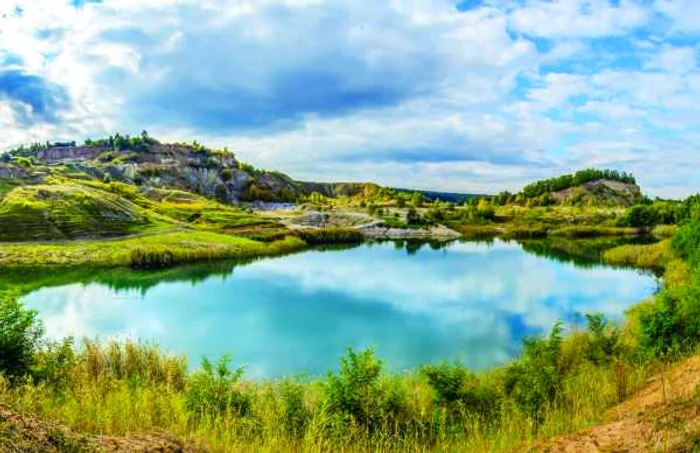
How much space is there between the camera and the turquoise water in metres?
24.1

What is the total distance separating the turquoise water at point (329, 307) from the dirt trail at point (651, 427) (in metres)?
11.0

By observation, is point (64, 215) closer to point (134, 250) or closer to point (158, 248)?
point (134, 250)

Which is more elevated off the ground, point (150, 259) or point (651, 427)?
point (651, 427)

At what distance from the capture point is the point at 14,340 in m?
12.3

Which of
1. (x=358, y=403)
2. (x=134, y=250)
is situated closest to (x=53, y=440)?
(x=358, y=403)

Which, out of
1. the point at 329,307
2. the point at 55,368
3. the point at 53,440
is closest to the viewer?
the point at 53,440

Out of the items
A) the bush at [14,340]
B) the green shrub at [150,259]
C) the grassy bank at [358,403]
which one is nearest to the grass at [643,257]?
the grassy bank at [358,403]

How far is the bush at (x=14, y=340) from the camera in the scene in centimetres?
1208

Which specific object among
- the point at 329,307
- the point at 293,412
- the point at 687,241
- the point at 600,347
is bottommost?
the point at 329,307

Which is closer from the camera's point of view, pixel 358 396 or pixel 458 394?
pixel 358 396

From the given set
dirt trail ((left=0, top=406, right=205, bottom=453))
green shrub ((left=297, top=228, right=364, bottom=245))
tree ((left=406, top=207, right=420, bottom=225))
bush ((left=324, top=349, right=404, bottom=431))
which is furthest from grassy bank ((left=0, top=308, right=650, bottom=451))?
tree ((left=406, top=207, right=420, bottom=225))

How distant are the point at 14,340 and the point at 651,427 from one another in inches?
572

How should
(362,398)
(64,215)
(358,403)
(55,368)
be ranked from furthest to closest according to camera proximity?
(64,215), (55,368), (362,398), (358,403)

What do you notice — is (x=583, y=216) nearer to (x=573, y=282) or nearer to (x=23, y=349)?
(x=573, y=282)
